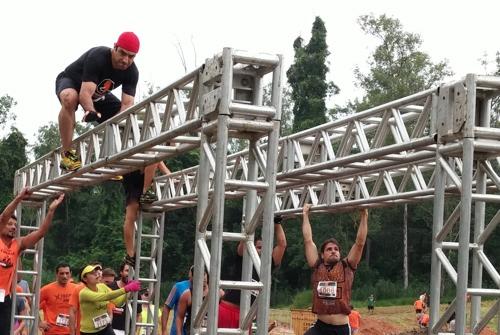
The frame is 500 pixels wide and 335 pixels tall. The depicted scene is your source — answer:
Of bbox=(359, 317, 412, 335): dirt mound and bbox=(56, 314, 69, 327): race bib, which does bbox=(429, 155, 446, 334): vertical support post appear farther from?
bbox=(359, 317, 412, 335): dirt mound

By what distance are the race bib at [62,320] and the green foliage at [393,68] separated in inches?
1551

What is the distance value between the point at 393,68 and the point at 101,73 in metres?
44.9

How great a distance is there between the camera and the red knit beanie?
35.0 ft

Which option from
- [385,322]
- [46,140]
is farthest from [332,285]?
[46,140]

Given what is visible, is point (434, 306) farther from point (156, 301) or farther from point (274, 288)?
point (274, 288)

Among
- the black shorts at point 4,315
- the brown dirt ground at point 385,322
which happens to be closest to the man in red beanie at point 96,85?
the black shorts at point 4,315

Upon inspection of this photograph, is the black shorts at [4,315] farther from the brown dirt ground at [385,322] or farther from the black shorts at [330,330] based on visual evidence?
the brown dirt ground at [385,322]

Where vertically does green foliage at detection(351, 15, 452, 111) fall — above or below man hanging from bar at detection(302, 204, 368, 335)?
above

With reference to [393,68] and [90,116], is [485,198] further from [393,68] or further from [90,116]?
[393,68]

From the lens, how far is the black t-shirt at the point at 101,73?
431 inches

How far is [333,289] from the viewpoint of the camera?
11.7 metres

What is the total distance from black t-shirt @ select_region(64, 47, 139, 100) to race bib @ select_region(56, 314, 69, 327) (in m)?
4.06

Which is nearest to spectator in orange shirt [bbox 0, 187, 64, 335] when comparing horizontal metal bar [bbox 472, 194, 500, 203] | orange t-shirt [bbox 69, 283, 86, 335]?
orange t-shirt [bbox 69, 283, 86, 335]

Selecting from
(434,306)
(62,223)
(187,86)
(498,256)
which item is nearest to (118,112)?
(187,86)
